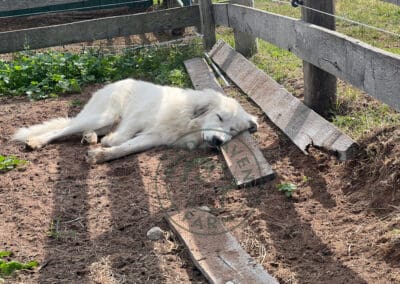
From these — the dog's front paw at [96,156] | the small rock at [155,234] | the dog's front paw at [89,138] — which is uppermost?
the small rock at [155,234]

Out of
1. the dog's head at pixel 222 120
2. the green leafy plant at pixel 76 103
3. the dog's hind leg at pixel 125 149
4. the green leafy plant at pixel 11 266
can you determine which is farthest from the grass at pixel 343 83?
the green leafy plant at pixel 11 266

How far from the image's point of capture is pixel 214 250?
12.6 ft

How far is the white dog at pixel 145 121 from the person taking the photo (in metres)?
5.99

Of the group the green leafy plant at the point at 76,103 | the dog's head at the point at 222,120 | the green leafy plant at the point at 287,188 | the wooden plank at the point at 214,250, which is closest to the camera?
the wooden plank at the point at 214,250

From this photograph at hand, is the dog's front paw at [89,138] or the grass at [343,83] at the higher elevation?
the grass at [343,83]

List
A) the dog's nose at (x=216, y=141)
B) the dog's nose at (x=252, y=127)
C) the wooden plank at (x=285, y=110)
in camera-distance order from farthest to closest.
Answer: the dog's nose at (x=252, y=127)
the dog's nose at (x=216, y=141)
the wooden plank at (x=285, y=110)

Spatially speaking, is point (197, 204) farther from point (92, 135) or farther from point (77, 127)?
point (77, 127)

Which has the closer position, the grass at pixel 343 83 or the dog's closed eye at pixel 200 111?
the grass at pixel 343 83

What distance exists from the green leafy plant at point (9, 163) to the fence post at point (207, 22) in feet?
14.7

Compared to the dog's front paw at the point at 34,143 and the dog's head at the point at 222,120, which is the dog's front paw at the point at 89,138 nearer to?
the dog's front paw at the point at 34,143

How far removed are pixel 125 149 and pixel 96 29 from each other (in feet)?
12.8

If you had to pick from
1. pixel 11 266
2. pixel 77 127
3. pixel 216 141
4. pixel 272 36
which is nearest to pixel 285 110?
pixel 216 141

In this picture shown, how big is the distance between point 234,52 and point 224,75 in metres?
0.35

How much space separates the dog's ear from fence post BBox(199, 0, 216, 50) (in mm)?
3444
